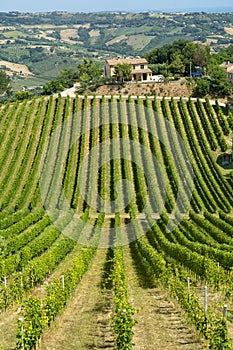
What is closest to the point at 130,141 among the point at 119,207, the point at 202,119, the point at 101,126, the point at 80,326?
the point at 101,126

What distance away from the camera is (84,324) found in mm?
24656

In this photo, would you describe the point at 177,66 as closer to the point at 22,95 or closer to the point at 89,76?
the point at 89,76

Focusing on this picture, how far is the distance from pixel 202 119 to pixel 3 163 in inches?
1210

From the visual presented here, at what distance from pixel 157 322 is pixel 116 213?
30211 mm

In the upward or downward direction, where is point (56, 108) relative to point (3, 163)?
upward

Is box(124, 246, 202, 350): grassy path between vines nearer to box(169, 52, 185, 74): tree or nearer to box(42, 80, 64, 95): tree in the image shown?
box(42, 80, 64, 95): tree

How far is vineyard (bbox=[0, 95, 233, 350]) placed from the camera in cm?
2388

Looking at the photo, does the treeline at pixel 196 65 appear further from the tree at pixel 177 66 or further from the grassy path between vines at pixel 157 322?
the grassy path between vines at pixel 157 322

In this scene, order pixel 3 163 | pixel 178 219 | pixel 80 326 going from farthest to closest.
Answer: pixel 3 163, pixel 178 219, pixel 80 326

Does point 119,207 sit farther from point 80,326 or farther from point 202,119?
point 80,326

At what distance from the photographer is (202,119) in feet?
257

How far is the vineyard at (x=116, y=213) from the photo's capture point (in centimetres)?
2388

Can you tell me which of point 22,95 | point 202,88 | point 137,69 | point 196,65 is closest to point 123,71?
point 137,69

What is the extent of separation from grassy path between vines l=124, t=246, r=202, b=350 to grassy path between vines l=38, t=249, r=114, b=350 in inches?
57.7
